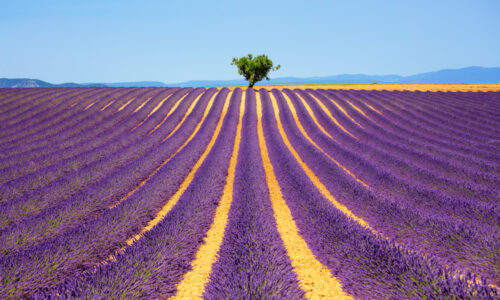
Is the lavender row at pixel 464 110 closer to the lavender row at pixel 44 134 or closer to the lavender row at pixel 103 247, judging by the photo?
the lavender row at pixel 103 247

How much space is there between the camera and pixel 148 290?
2709 millimetres

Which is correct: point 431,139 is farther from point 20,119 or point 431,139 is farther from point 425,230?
point 20,119

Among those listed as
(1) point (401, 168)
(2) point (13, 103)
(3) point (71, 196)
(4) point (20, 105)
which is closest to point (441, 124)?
(1) point (401, 168)

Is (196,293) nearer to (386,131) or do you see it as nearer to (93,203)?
(93,203)

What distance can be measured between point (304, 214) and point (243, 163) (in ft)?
13.4

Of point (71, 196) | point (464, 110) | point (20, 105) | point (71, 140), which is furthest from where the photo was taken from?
point (20, 105)

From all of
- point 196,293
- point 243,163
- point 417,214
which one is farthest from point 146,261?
point 243,163

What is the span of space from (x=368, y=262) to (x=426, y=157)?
6671mm

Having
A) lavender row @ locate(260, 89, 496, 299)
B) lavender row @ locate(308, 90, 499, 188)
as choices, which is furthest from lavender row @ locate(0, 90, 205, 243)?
lavender row @ locate(308, 90, 499, 188)

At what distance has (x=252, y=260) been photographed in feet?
10.0

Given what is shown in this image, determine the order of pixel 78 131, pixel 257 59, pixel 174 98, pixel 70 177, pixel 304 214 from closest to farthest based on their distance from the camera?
pixel 304 214
pixel 70 177
pixel 78 131
pixel 174 98
pixel 257 59

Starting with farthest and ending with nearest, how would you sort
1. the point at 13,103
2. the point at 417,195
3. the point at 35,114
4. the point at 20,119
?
the point at 13,103 < the point at 35,114 < the point at 20,119 < the point at 417,195

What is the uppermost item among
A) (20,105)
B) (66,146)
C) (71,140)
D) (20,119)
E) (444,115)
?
(20,105)

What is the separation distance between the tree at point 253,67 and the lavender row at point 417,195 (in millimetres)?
31747
